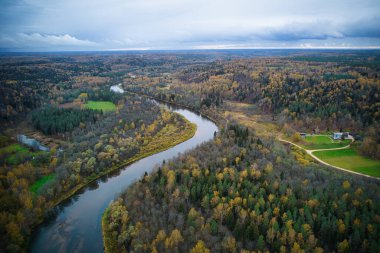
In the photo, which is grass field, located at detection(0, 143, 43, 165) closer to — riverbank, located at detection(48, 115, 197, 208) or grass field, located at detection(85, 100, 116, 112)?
riverbank, located at detection(48, 115, 197, 208)

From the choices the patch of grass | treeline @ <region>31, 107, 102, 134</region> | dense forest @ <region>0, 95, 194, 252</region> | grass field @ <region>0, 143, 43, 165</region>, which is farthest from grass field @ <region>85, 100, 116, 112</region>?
the patch of grass

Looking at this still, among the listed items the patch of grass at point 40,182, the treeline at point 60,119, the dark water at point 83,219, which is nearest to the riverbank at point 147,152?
the dark water at point 83,219

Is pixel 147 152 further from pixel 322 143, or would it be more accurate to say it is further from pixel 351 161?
pixel 351 161

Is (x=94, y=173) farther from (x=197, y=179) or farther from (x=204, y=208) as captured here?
(x=204, y=208)

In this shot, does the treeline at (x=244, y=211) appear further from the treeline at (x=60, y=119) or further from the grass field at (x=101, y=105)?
the grass field at (x=101, y=105)

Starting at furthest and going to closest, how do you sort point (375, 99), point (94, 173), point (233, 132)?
point (375, 99), point (233, 132), point (94, 173)

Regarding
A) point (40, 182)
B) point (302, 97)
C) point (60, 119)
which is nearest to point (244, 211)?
point (40, 182)

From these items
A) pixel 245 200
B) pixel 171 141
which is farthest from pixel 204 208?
pixel 171 141
